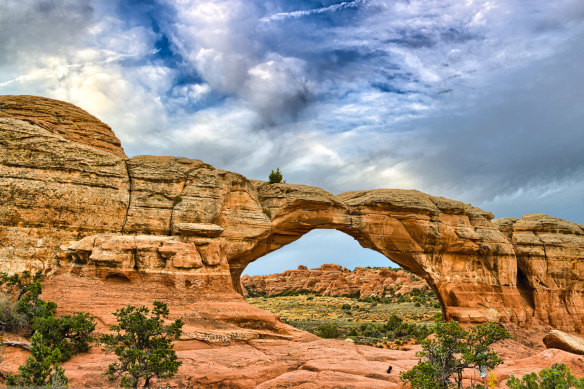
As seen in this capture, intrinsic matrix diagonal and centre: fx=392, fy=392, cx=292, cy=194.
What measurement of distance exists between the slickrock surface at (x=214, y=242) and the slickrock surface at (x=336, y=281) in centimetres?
3689

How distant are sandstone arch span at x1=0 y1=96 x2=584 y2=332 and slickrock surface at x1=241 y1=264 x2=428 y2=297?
35986mm

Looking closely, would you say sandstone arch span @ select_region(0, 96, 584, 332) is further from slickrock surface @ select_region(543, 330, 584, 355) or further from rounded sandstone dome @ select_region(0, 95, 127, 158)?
slickrock surface @ select_region(543, 330, 584, 355)

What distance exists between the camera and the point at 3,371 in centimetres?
1164

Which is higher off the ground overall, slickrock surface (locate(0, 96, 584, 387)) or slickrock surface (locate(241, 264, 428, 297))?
slickrock surface (locate(241, 264, 428, 297))

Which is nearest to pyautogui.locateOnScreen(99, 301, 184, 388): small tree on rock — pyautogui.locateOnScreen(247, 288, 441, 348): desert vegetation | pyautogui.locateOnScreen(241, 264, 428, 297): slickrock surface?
pyautogui.locateOnScreen(247, 288, 441, 348): desert vegetation

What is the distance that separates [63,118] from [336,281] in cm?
6195

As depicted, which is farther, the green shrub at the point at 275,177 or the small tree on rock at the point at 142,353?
the green shrub at the point at 275,177

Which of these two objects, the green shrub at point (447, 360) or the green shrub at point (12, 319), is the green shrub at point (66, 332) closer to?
the green shrub at point (12, 319)

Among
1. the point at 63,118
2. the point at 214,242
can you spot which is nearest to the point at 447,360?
the point at 214,242

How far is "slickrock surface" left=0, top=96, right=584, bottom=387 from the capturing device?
17000mm

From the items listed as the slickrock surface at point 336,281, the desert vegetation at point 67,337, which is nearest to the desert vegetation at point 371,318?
the slickrock surface at point 336,281

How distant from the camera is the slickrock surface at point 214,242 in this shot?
55.8 feet

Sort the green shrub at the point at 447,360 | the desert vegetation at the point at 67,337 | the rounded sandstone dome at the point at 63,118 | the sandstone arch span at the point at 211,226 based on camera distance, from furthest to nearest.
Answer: the rounded sandstone dome at the point at 63,118
the sandstone arch span at the point at 211,226
the green shrub at the point at 447,360
the desert vegetation at the point at 67,337

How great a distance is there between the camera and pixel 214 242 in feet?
70.6
